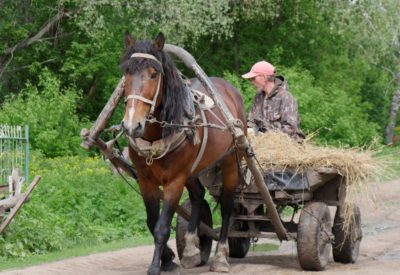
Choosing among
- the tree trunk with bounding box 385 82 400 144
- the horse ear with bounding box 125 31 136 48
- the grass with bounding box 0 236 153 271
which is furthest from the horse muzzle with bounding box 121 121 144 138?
the tree trunk with bounding box 385 82 400 144

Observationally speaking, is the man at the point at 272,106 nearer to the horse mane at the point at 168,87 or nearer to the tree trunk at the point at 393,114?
the horse mane at the point at 168,87

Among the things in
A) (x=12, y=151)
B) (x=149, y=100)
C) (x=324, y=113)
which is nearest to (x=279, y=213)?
(x=149, y=100)

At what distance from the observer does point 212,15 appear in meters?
21.9

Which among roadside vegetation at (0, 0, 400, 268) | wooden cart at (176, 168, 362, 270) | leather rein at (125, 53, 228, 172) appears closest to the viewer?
leather rein at (125, 53, 228, 172)

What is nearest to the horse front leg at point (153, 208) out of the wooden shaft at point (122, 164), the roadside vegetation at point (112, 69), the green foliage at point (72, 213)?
the wooden shaft at point (122, 164)

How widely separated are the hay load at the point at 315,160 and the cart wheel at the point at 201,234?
0.83 metres

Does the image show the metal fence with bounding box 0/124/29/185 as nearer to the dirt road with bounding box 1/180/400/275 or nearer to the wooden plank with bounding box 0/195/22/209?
the wooden plank with bounding box 0/195/22/209

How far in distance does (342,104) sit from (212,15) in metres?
4.57

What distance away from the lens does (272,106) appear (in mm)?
9977

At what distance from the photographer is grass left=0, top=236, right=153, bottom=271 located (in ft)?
33.8

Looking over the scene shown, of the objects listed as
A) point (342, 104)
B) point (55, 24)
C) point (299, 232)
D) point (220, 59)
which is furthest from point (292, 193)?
point (220, 59)

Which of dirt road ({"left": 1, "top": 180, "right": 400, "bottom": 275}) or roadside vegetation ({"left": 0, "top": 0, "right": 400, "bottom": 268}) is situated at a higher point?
roadside vegetation ({"left": 0, "top": 0, "right": 400, "bottom": 268})

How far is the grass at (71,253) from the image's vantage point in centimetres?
1030

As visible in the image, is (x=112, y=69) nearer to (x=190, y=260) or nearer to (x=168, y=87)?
(x=190, y=260)
